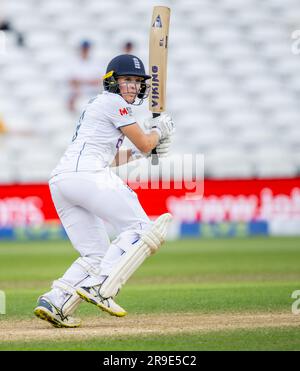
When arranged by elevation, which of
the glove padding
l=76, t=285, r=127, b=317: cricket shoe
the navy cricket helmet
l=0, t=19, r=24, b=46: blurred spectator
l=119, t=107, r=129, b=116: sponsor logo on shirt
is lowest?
l=76, t=285, r=127, b=317: cricket shoe

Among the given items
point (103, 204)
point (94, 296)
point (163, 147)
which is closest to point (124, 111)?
point (163, 147)

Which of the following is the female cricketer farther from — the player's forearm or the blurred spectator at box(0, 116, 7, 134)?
the blurred spectator at box(0, 116, 7, 134)

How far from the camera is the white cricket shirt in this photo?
5.19m

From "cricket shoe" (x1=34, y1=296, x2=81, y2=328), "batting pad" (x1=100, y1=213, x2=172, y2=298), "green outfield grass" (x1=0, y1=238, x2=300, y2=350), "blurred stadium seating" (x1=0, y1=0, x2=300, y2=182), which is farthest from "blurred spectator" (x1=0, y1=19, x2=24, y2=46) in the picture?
"batting pad" (x1=100, y1=213, x2=172, y2=298)

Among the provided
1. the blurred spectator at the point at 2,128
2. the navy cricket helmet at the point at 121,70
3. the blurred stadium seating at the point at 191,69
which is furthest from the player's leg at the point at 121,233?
the blurred spectator at the point at 2,128

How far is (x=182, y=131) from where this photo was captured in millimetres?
15719

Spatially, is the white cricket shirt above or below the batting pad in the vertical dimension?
above

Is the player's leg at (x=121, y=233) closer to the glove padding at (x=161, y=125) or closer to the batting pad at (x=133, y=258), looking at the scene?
the batting pad at (x=133, y=258)

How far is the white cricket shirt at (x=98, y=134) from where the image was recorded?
5.19 m

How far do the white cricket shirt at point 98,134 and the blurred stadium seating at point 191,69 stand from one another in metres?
9.31

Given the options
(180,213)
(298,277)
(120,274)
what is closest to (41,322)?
(120,274)

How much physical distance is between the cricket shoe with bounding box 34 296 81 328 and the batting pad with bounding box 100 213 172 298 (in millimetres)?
394

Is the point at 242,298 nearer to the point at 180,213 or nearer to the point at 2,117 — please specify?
the point at 180,213

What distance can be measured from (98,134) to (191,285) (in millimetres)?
3050
